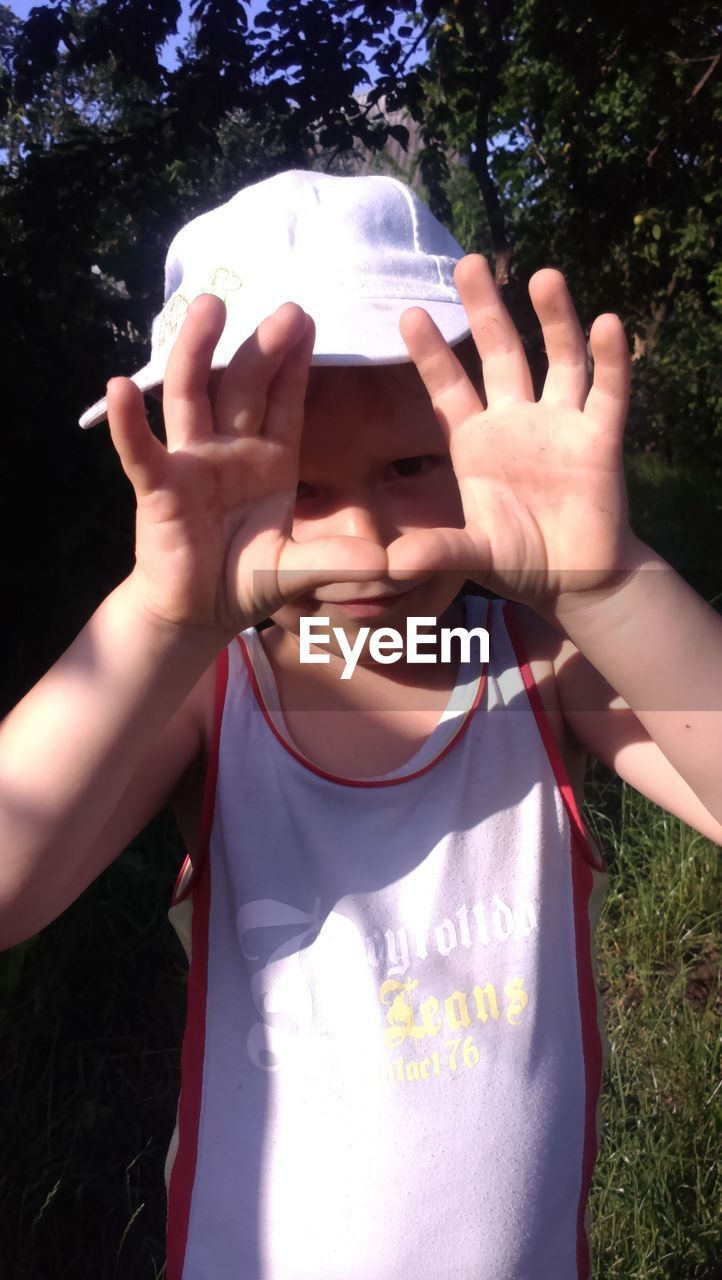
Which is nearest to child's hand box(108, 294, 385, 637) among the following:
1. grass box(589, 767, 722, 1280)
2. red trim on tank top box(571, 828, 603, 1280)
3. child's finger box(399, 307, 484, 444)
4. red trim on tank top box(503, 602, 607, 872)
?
child's finger box(399, 307, 484, 444)

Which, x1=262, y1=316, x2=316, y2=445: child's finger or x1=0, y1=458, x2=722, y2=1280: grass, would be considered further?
x1=0, y1=458, x2=722, y2=1280: grass

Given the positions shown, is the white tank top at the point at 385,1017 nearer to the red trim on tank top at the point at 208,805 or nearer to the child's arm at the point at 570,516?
the red trim on tank top at the point at 208,805

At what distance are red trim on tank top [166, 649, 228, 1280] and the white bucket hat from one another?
464mm

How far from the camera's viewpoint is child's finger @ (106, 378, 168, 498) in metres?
0.84

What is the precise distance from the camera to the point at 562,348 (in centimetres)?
92

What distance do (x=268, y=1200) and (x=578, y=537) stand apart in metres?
0.75

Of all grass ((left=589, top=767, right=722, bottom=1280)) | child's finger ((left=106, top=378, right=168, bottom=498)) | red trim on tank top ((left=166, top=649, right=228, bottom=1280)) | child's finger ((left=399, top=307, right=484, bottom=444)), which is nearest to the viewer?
child's finger ((left=106, top=378, right=168, bottom=498))

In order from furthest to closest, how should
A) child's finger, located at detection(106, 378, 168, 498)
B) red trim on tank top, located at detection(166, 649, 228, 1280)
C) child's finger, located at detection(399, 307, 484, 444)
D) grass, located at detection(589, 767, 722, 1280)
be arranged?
1. grass, located at detection(589, 767, 722, 1280)
2. red trim on tank top, located at detection(166, 649, 228, 1280)
3. child's finger, located at detection(399, 307, 484, 444)
4. child's finger, located at detection(106, 378, 168, 498)

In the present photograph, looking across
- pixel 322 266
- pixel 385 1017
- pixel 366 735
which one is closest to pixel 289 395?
pixel 322 266

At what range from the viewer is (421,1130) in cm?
101

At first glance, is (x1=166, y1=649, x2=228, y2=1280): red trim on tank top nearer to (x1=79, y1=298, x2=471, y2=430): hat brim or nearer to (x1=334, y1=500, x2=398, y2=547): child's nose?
(x1=334, y1=500, x2=398, y2=547): child's nose

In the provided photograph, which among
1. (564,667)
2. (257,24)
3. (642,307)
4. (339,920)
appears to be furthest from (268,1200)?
(642,307)

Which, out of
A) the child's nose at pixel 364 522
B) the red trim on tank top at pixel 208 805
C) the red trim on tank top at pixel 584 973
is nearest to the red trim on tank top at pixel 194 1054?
the red trim on tank top at pixel 208 805

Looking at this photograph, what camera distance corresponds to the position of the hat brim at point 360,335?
100 centimetres
